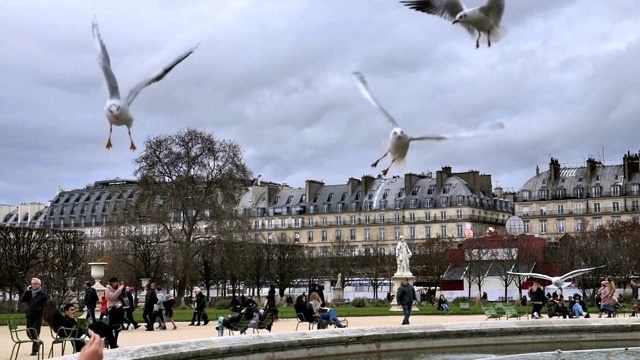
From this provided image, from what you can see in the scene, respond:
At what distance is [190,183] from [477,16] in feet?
123

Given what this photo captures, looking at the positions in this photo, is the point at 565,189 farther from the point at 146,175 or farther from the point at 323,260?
the point at 146,175

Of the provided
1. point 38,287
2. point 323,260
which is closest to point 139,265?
point 323,260

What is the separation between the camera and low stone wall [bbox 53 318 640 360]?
11.7 m

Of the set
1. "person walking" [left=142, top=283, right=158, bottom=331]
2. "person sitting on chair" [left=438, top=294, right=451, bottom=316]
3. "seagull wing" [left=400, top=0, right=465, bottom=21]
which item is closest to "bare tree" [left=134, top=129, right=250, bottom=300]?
"person sitting on chair" [left=438, top=294, right=451, bottom=316]

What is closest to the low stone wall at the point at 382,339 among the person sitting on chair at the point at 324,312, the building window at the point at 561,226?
the person sitting on chair at the point at 324,312

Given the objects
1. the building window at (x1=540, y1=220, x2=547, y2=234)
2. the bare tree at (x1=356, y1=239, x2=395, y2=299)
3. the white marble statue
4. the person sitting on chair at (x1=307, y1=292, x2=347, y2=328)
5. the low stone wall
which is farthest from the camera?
the building window at (x1=540, y1=220, x2=547, y2=234)

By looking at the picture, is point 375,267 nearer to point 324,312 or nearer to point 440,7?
point 324,312

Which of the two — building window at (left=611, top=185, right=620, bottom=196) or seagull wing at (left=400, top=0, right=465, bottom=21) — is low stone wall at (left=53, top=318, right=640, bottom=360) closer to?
seagull wing at (left=400, top=0, right=465, bottom=21)

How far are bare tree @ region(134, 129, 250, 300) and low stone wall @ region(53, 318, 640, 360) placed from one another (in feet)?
91.6

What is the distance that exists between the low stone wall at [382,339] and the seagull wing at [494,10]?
558 cm

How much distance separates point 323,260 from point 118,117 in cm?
5919

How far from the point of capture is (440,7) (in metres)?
7.40

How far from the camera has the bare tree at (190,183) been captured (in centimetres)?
4350

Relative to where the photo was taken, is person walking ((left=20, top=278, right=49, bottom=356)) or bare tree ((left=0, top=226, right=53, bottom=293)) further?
bare tree ((left=0, top=226, right=53, bottom=293))
